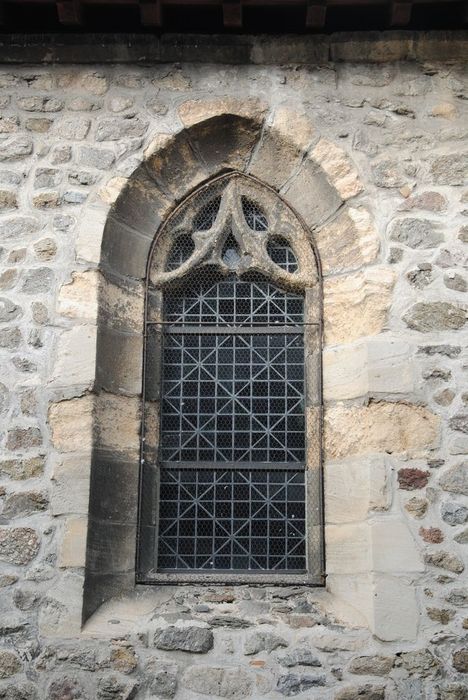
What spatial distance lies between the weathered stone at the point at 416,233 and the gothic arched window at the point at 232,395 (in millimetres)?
563

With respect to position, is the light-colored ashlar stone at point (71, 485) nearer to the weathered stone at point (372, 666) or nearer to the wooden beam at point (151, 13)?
the weathered stone at point (372, 666)

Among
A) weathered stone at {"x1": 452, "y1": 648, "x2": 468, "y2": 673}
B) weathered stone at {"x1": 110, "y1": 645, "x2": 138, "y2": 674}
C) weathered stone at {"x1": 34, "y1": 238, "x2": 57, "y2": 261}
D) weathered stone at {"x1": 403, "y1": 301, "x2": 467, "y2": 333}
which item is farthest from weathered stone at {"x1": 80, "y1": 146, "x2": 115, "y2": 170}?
weathered stone at {"x1": 452, "y1": 648, "x2": 468, "y2": 673}

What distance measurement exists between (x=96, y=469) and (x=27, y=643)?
3.01 ft

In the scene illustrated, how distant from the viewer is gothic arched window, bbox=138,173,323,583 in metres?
5.24

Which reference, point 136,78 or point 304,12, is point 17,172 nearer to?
point 136,78

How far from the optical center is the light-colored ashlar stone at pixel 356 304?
5.23 metres

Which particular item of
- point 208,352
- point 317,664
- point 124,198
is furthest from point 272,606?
point 124,198

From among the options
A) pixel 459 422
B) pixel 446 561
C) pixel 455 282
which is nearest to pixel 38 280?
pixel 455 282

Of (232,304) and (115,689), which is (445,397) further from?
(115,689)

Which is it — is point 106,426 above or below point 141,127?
below

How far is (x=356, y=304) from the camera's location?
211 inches

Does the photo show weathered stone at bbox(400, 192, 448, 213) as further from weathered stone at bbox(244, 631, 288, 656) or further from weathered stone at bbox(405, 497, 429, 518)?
weathered stone at bbox(244, 631, 288, 656)

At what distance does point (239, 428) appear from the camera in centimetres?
540

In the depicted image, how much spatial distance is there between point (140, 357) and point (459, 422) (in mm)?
1765
